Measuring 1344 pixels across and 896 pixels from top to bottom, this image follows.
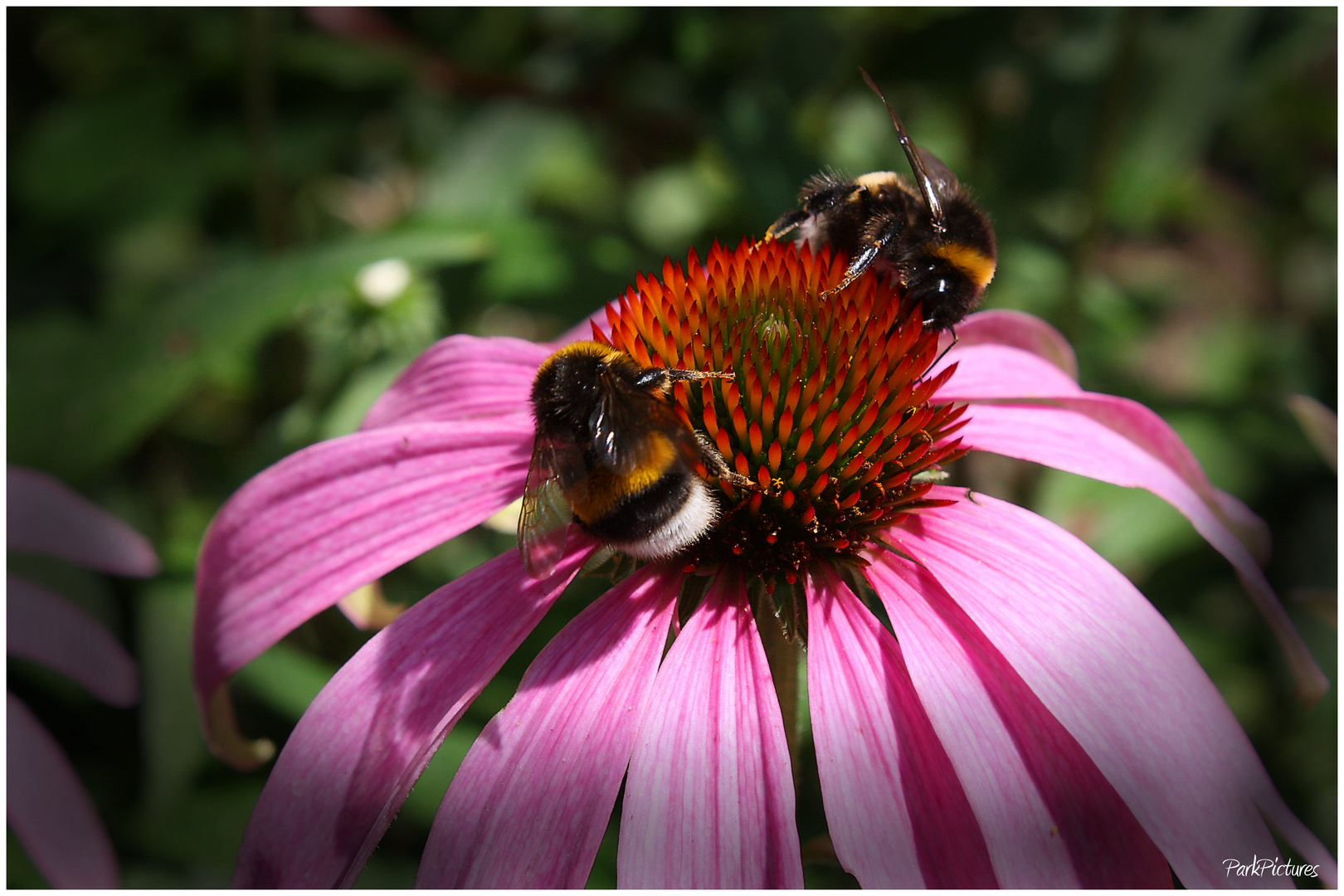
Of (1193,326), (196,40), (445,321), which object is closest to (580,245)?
(445,321)

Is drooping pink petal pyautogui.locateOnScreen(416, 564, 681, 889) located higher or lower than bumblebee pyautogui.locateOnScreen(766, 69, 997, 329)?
lower

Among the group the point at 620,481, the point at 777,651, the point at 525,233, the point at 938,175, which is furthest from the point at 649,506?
the point at 525,233

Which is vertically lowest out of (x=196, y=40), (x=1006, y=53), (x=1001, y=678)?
(x=1001, y=678)

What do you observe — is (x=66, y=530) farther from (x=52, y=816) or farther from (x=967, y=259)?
(x=967, y=259)

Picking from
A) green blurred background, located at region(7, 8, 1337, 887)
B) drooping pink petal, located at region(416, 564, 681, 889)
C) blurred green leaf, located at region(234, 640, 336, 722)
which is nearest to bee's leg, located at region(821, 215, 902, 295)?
drooping pink petal, located at region(416, 564, 681, 889)

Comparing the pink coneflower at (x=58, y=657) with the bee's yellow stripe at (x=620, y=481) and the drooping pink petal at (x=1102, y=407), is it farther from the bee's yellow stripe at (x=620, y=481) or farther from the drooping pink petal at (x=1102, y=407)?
the drooping pink petal at (x=1102, y=407)

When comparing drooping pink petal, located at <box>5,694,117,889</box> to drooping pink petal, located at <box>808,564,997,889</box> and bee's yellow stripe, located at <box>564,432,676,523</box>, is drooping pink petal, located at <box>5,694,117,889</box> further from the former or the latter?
drooping pink petal, located at <box>808,564,997,889</box>

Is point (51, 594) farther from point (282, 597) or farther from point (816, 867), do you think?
point (816, 867)

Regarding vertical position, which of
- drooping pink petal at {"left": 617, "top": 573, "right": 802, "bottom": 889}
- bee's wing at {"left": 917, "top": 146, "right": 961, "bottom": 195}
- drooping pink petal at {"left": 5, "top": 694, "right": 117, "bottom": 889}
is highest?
bee's wing at {"left": 917, "top": 146, "right": 961, "bottom": 195}
